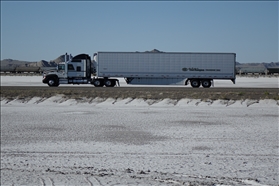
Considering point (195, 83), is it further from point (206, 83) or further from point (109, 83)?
point (109, 83)

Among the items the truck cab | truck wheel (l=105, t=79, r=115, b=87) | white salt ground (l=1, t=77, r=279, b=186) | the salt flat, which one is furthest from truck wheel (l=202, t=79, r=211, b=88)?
the salt flat

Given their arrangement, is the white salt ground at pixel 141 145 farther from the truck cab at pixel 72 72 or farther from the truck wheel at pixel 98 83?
the truck wheel at pixel 98 83

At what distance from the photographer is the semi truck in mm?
44406

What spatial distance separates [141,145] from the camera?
1577 centimetres

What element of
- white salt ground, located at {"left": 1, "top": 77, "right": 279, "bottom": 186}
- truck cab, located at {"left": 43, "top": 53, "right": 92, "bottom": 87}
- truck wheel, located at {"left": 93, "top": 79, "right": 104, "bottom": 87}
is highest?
truck cab, located at {"left": 43, "top": 53, "right": 92, "bottom": 87}

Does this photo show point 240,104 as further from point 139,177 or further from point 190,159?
point 139,177

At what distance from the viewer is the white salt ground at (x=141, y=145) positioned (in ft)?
37.9

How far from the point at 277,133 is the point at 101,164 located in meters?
8.48

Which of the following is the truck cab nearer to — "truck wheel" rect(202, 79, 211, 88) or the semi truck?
the semi truck

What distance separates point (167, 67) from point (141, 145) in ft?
96.1

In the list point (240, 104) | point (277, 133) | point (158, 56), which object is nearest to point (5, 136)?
point (277, 133)

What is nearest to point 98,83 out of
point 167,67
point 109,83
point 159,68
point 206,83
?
point 109,83

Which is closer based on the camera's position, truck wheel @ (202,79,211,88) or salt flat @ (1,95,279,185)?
salt flat @ (1,95,279,185)

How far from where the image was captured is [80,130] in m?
18.9
